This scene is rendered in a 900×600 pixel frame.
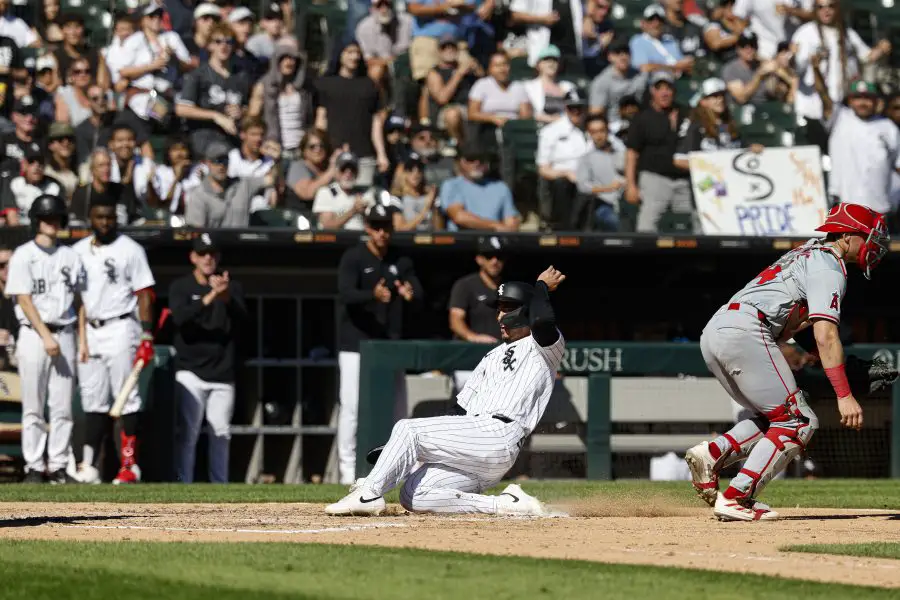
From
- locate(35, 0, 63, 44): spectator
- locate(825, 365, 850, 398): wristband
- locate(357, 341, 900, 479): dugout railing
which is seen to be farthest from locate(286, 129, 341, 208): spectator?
locate(825, 365, 850, 398): wristband

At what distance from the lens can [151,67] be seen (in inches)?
559

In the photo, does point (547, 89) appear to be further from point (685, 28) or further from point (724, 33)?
point (724, 33)

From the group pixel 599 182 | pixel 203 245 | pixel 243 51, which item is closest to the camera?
pixel 203 245

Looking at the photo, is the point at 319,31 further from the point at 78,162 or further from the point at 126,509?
the point at 126,509

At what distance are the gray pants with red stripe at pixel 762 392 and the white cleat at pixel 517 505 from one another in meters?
0.91

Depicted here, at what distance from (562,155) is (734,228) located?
1.77 meters

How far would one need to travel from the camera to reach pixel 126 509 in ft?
27.3

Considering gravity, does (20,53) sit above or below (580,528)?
above

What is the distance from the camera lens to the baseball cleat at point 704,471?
7.63m

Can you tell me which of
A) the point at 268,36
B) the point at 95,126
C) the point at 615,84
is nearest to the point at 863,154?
the point at 615,84

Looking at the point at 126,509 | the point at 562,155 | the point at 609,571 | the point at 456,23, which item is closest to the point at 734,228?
the point at 562,155

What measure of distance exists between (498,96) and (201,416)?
14.9ft

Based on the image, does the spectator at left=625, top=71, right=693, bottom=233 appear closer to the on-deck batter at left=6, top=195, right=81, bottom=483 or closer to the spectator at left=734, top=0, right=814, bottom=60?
the spectator at left=734, top=0, right=814, bottom=60

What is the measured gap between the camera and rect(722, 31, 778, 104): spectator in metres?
15.7
